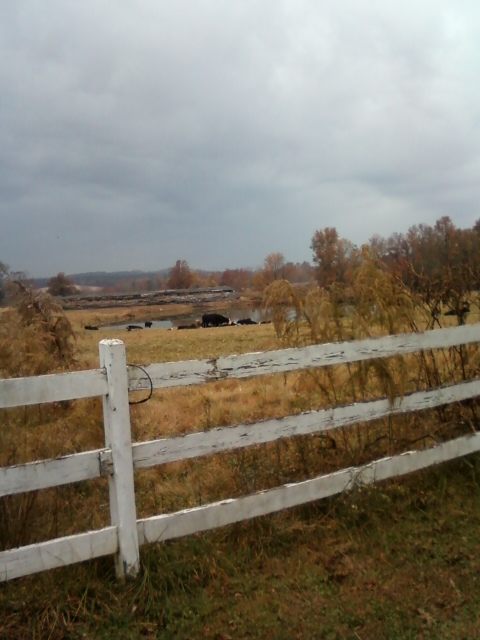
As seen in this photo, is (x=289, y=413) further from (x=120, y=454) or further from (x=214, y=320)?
(x=214, y=320)

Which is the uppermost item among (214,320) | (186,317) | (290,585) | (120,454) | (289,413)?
(120,454)

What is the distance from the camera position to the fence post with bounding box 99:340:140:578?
3213 mm

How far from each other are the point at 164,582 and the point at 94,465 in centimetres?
82

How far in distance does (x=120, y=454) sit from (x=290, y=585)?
1301mm

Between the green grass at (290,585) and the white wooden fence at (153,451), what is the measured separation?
154 mm

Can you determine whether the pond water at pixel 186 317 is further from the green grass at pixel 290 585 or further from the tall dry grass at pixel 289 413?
the green grass at pixel 290 585

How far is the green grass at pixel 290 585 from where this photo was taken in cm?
300

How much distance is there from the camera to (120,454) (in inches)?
127

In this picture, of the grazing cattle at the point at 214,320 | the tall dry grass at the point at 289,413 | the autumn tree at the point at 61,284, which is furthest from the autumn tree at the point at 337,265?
the grazing cattle at the point at 214,320

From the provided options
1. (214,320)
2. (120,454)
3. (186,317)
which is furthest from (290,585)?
(186,317)

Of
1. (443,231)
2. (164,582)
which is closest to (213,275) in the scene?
(443,231)

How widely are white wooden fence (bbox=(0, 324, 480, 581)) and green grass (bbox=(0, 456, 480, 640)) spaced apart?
15 cm

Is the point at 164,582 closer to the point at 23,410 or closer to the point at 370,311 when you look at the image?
the point at 23,410

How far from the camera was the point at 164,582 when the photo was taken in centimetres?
330
